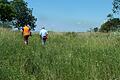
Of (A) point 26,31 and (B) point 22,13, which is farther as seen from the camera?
(B) point 22,13

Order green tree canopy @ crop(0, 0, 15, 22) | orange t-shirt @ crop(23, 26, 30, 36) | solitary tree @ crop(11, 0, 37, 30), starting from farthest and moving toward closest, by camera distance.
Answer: solitary tree @ crop(11, 0, 37, 30) < green tree canopy @ crop(0, 0, 15, 22) < orange t-shirt @ crop(23, 26, 30, 36)

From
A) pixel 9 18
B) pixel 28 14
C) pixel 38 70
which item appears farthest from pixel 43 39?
pixel 28 14

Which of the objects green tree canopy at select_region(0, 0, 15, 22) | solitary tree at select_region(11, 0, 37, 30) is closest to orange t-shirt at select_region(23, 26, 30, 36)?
green tree canopy at select_region(0, 0, 15, 22)

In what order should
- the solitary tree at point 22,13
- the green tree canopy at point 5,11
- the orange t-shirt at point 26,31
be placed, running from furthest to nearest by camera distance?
1. the solitary tree at point 22,13
2. the green tree canopy at point 5,11
3. the orange t-shirt at point 26,31

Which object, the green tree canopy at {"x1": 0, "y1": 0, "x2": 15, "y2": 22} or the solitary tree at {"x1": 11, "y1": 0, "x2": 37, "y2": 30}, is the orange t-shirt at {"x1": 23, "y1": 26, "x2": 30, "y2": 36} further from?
the solitary tree at {"x1": 11, "y1": 0, "x2": 37, "y2": 30}

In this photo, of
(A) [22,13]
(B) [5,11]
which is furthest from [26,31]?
(A) [22,13]

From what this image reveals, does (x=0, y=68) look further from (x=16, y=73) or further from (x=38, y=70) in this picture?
(x=38, y=70)

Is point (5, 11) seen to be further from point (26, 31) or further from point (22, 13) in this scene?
point (26, 31)

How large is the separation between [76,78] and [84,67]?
0.63 metres

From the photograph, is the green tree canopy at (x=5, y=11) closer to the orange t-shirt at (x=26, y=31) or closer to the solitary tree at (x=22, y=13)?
the solitary tree at (x=22, y=13)

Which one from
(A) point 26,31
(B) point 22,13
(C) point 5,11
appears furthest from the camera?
(B) point 22,13

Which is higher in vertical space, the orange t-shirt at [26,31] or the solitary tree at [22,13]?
the solitary tree at [22,13]

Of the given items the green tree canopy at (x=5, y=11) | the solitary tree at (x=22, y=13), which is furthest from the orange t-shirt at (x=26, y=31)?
the solitary tree at (x=22, y=13)

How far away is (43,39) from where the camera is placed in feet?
85.6
